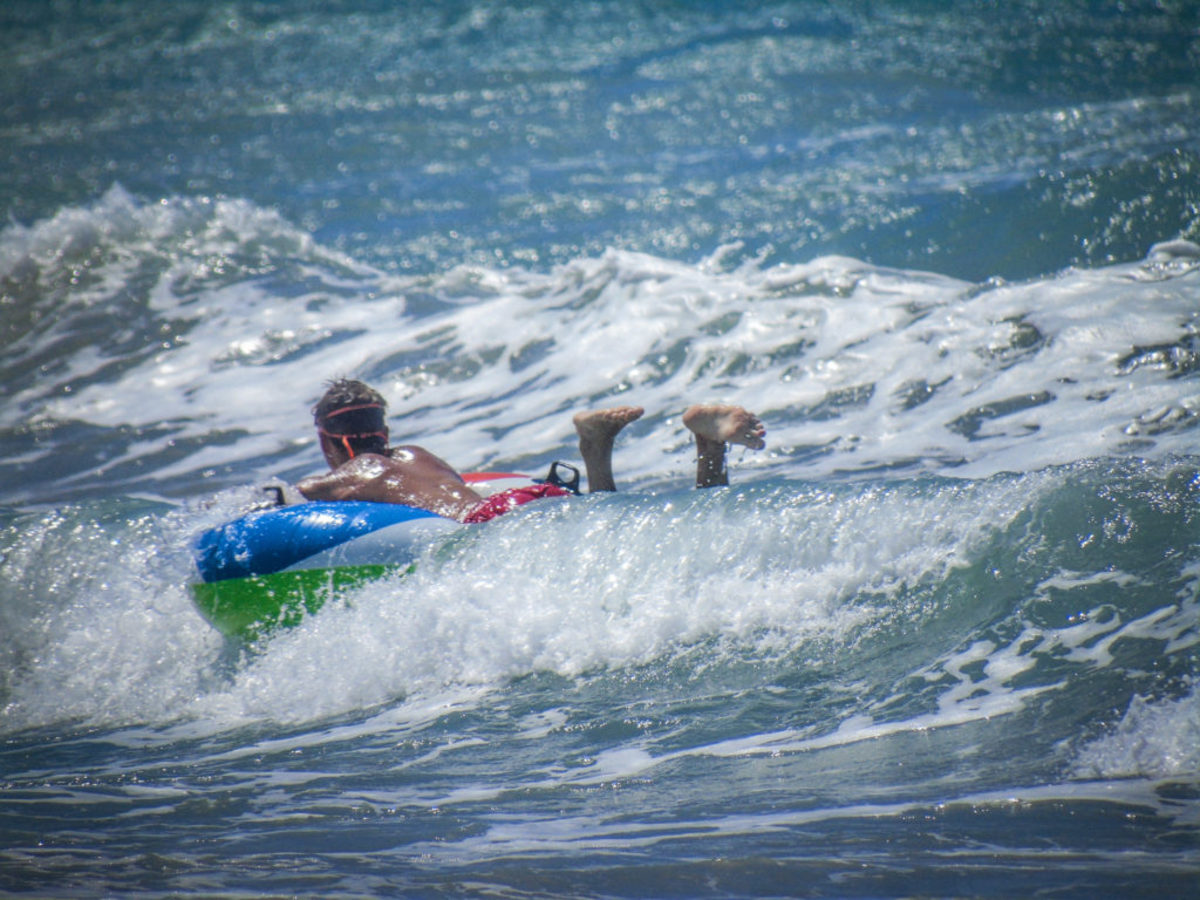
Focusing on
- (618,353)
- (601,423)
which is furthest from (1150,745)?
(618,353)

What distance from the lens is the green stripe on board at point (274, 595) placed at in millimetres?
4293

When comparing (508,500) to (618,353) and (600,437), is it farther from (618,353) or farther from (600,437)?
(618,353)

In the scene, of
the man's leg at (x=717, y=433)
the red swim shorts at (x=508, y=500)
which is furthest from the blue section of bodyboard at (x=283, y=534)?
the man's leg at (x=717, y=433)

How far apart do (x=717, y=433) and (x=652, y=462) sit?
2.62m

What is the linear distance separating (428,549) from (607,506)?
0.82 meters

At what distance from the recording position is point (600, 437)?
479 centimetres

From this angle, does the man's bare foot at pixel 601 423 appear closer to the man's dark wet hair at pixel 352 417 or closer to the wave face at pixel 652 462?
the wave face at pixel 652 462

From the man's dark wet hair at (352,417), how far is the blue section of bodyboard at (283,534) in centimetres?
70

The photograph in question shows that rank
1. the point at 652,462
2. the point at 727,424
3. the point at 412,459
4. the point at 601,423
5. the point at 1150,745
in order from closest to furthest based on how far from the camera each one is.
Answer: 1. the point at 1150,745
2. the point at 727,424
3. the point at 601,423
4. the point at 412,459
5. the point at 652,462

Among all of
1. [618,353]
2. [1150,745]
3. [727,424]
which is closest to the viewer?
[1150,745]

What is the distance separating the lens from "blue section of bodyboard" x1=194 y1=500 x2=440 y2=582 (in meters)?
4.36

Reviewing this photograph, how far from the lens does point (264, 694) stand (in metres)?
4.15

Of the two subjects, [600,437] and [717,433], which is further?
[600,437]

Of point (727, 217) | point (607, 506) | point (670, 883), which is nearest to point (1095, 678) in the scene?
point (670, 883)
